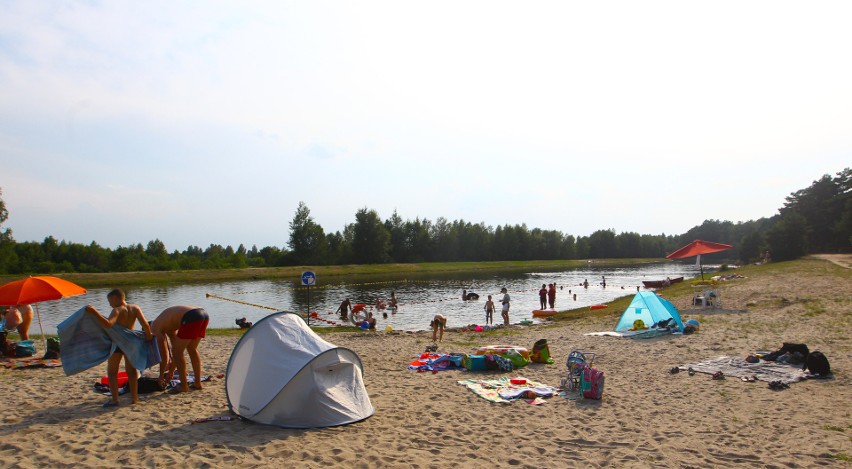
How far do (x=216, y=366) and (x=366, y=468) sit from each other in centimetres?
869

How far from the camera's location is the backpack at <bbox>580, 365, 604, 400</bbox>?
1091 cm

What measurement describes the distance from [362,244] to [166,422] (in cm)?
10173

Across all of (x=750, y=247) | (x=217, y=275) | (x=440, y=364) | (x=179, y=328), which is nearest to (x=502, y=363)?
(x=440, y=364)

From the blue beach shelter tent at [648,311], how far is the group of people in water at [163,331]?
1661 centimetres

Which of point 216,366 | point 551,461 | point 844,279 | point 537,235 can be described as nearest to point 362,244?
point 537,235

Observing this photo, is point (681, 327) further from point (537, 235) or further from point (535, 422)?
point (537, 235)

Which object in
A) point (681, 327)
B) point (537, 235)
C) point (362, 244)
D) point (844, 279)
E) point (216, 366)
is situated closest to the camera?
point (216, 366)

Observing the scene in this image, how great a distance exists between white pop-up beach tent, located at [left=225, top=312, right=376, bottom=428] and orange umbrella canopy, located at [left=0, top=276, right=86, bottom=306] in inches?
281

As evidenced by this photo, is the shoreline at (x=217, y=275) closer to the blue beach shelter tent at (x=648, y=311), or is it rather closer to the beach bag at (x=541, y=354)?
the blue beach shelter tent at (x=648, y=311)

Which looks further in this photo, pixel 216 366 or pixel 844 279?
pixel 844 279

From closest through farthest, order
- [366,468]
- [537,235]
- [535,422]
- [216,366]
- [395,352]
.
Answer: [366,468], [535,422], [216,366], [395,352], [537,235]

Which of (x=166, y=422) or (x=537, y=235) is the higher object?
(x=537, y=235)

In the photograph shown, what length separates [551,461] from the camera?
7617mm

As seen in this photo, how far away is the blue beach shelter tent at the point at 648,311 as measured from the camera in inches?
823
